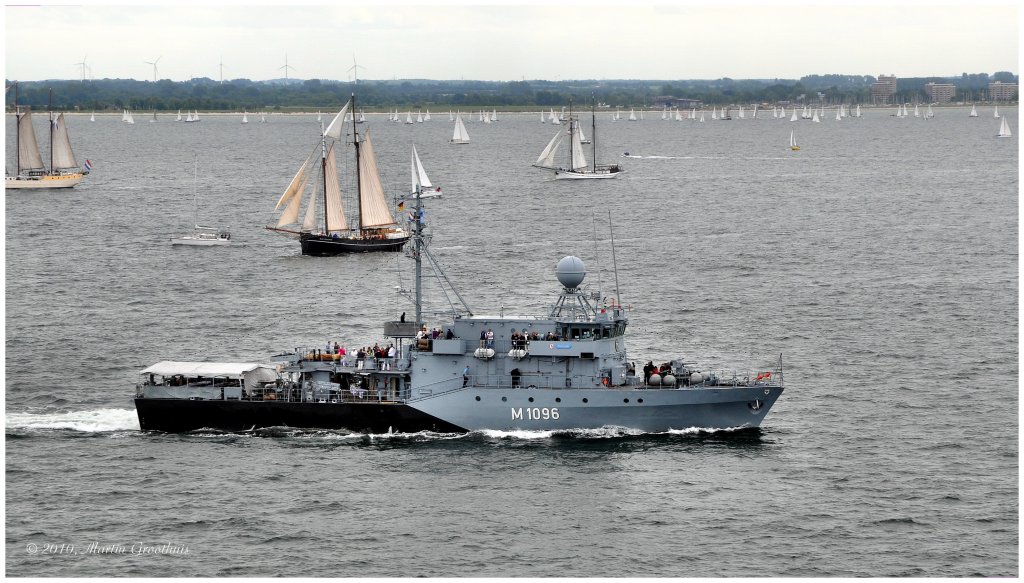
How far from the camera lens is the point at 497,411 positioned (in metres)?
65.7

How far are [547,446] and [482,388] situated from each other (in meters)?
4.21

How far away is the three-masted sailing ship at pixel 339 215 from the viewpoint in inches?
5098

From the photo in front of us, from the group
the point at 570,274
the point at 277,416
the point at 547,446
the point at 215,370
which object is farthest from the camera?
the point at 215,370

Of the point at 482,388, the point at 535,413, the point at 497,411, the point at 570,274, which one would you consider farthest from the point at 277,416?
the point at 570,274

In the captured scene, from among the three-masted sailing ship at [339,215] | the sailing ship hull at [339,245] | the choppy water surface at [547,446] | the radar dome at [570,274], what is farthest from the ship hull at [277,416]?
the sailing ship hull at [339,245]

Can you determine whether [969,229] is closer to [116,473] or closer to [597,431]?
[597,431]

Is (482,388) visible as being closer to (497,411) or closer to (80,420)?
(497,411)

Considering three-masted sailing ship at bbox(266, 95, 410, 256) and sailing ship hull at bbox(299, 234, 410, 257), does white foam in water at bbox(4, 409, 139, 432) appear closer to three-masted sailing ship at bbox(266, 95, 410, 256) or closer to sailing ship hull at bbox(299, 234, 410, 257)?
three-masted sailing ship at bbox(266, 95, 410, 256)

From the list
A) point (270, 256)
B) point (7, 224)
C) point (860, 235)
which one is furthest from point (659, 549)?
point (7, 224)

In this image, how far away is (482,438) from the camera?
65.2 meters

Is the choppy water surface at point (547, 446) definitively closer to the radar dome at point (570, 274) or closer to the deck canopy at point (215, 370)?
the deck canopy at point (215, 370)

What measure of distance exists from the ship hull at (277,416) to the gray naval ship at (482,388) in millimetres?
49

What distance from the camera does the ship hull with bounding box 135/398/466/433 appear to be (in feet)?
218

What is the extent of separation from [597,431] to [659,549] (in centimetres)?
1387
